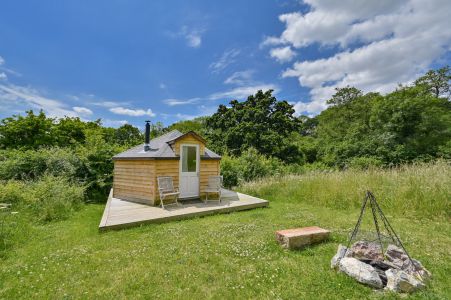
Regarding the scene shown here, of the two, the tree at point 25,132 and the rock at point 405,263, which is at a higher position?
the tree at point 25,132

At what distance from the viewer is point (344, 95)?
24.5m

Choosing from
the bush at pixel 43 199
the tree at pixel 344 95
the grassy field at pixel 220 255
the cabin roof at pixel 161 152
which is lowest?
the grassy field at pixel 220 255

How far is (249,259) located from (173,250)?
136cm

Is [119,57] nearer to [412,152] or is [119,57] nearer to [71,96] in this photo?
[71,96]

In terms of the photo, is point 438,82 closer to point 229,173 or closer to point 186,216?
point 229,173

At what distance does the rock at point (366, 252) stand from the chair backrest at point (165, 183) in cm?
540

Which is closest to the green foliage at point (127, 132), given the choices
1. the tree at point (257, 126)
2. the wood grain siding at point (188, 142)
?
the tree at point (257, 126)

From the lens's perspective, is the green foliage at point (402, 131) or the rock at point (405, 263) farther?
the green foliage at point (402, 131)

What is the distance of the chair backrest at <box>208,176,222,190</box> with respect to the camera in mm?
7836

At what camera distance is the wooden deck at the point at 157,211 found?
5.40 m

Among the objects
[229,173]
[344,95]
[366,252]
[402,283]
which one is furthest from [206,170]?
[344,95]

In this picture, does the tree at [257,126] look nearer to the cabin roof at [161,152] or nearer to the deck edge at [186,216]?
the cabin roof at [161,152]

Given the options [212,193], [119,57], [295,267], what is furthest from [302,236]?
[119,57]

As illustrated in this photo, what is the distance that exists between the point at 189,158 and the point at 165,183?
1.32 m
